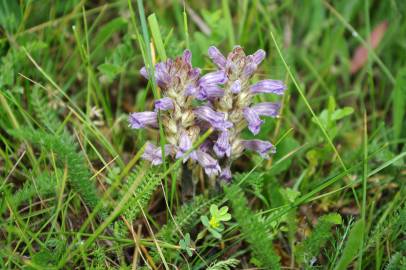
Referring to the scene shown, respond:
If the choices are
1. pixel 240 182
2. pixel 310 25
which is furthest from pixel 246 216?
pixel 310 25

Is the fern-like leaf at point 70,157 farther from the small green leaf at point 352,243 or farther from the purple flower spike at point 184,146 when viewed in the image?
the small green leaf at point 352,243

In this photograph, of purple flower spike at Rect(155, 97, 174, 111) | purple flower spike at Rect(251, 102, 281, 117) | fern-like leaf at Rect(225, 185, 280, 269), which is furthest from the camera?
purple flower spike at Rect(251, 102, 281, 117)

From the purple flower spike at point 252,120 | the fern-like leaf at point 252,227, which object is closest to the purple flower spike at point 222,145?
the purple flower spike at point 252,120

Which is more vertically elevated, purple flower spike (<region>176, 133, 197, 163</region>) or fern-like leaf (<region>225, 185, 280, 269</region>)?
purple flower spike (<region>176, 133, 197, 163</region>)

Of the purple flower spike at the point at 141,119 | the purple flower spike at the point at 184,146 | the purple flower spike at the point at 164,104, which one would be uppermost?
the purple flower spike at the point at 164,104

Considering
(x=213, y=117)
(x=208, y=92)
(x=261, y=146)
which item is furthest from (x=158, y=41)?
(x=261, y=146)

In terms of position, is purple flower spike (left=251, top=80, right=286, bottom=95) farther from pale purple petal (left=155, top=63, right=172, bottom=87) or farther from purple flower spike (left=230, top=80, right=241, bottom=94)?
pale purple petal (left=155, top=63, right=172, bottom=87)

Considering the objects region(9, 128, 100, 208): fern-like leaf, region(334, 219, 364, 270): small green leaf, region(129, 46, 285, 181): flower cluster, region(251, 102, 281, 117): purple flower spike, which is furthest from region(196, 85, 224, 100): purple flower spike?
region(334, 219, 364, 270): small green leaf
